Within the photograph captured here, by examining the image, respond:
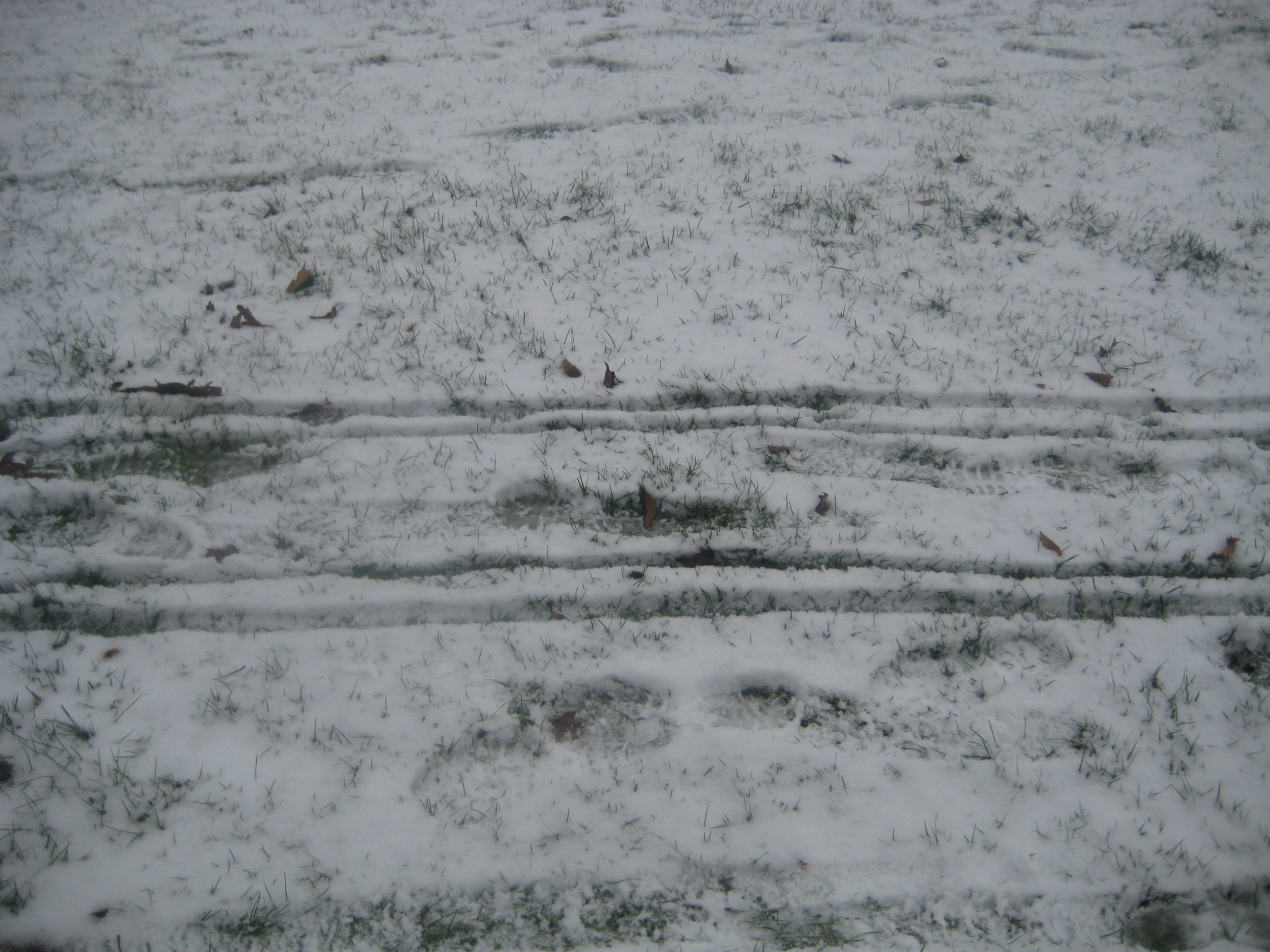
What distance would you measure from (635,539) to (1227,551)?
2.52 metres

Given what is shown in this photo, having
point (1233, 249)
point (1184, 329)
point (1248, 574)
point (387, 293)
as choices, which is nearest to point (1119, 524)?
point (1248, 574)

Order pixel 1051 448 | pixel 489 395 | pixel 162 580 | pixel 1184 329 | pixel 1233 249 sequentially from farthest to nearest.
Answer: pixel 1233 249, pixel 1184 329, pixel 489 395, pixel 1051 448, pixel 162 580

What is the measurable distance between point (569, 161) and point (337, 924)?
5.31 metres

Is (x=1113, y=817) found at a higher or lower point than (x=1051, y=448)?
lower

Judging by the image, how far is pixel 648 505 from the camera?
304 cm

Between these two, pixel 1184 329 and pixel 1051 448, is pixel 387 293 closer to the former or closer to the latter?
pixel 1051 448

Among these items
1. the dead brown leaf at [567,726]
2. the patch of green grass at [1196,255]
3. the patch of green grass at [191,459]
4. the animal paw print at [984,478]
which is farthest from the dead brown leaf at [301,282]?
the patch of green grass at [1196,255]

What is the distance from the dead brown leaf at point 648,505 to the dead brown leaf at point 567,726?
93 centimetres

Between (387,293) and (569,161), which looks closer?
(387,293)

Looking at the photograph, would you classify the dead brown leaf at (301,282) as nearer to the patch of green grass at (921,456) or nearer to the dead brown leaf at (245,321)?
the dead brown leaf at (245,321)

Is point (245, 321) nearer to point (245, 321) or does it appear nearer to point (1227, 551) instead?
point (245, 321)

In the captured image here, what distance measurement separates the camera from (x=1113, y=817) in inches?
83.3

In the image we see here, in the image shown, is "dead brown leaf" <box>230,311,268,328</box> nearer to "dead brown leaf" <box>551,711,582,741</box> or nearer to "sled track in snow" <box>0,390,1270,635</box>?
"sled track in snow" <box>0,390,1270,635</box>

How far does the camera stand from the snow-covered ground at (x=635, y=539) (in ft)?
6.65
